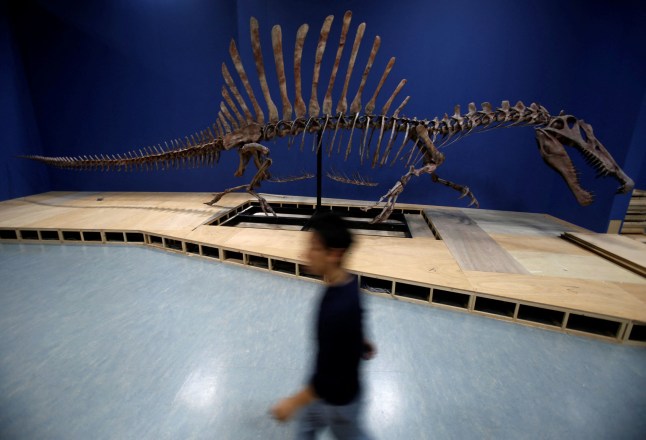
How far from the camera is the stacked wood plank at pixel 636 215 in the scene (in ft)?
14.2

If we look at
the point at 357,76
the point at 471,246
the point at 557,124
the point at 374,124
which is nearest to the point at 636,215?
the point at 557,124

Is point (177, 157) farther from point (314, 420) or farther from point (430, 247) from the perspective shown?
point (314, 420)

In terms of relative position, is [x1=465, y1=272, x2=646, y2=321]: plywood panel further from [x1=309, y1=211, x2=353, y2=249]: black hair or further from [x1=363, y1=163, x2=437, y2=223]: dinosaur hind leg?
[x1=309, y1=211, x2=353, y2=249]: black hair

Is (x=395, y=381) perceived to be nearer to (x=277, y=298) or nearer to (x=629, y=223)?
(x=277, y=298)

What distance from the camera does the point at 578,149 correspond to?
386 cm

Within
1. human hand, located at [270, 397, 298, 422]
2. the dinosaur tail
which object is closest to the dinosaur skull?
human hand, located at [270, 397, 298, 422]

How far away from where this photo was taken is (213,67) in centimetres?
612

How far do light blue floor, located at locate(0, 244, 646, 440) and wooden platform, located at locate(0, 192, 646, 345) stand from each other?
21cm

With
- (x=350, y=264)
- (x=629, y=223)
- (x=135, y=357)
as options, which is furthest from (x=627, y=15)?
(x=135, y=357)

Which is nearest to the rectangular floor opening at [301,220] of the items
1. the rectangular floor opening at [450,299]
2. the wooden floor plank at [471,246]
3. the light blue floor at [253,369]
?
the wooden floor plank at [471,246]

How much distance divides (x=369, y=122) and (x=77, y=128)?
665cm

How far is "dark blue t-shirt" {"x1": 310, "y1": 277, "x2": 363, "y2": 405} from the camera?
0.98 meters

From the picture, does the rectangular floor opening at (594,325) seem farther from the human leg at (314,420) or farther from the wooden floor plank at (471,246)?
the human leg at (314,420)

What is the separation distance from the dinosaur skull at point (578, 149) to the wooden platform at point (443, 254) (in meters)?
0.75
